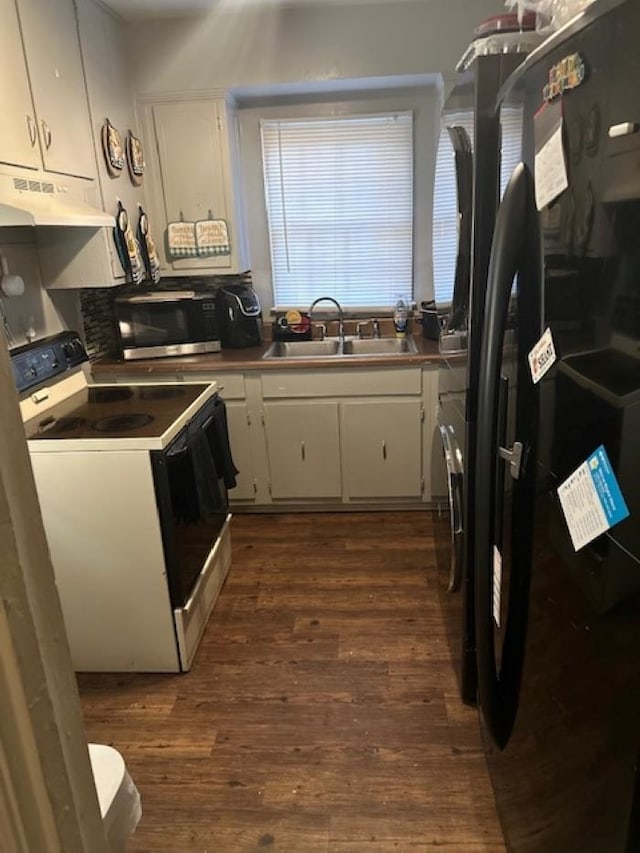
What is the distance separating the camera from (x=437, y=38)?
3078mm

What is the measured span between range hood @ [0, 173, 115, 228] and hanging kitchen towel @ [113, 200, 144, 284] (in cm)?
24

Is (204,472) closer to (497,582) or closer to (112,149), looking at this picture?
(497,582)

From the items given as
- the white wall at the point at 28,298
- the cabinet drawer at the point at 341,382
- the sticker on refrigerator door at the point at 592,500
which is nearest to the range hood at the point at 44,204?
the white wall at the point at 28,298

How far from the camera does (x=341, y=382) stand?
317cm

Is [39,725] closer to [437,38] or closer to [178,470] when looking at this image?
[178,470]

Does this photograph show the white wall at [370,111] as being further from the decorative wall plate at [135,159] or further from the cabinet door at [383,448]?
the cabinet door at [383,448]

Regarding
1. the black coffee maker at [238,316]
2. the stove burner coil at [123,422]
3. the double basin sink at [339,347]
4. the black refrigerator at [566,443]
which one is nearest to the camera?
the black refrigerator at [566,443]

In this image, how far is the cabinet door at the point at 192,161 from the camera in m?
3.22

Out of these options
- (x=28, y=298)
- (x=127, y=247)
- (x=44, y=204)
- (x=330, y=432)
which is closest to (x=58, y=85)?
(x=44, y=204)

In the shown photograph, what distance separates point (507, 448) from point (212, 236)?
2.55m

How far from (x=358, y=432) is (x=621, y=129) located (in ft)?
8.42

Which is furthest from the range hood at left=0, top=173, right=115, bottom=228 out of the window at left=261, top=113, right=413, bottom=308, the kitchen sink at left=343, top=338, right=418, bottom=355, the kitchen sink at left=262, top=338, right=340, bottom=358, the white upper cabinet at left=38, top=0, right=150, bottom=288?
the kitchen sink at left=343, top=338, right=418, bottom=355

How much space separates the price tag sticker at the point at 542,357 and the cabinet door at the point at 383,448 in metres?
2.11

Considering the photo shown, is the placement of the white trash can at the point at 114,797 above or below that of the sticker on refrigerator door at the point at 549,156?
below
